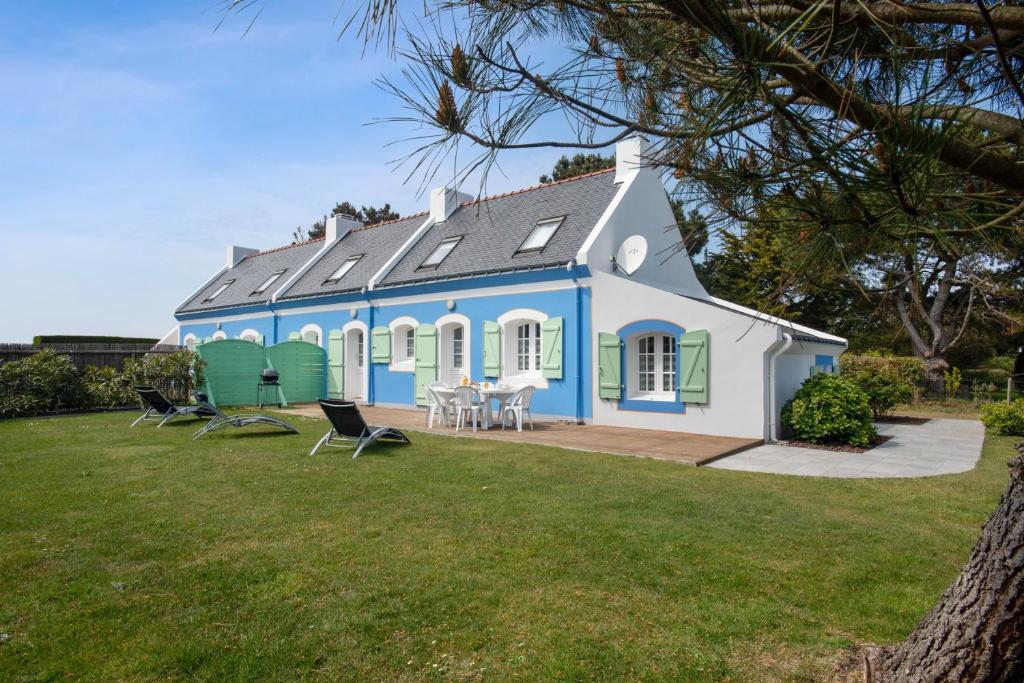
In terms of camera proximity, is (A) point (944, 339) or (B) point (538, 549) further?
(A) point (944, 339)

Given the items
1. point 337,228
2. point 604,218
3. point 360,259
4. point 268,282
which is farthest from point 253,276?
point 604,218

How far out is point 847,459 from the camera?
8.98m

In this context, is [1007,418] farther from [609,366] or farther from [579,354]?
[579,354]

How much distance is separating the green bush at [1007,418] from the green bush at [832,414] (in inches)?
154

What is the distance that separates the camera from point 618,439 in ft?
34.3

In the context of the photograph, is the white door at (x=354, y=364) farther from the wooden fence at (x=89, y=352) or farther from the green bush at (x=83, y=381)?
the wooden fence at (x=89, y=352)

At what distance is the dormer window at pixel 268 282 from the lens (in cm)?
2264

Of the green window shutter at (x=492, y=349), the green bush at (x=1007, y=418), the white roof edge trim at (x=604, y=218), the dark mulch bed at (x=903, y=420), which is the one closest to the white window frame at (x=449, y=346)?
the green window shutter at (x=492, y=349)

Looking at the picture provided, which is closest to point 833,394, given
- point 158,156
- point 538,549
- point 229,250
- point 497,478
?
point 497,478

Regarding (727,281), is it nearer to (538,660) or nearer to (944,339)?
(944,339)

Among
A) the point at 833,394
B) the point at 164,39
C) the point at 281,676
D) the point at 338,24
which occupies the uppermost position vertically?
the point at 164,39

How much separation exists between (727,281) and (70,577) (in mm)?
26284

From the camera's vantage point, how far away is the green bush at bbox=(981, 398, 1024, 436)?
11953 mm

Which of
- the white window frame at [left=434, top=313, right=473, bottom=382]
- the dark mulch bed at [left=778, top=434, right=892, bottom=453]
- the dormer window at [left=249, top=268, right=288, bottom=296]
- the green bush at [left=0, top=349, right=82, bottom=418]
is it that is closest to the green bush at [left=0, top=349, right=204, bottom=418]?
the green bush at [left=0, top=349, right=82, bottom=418]
